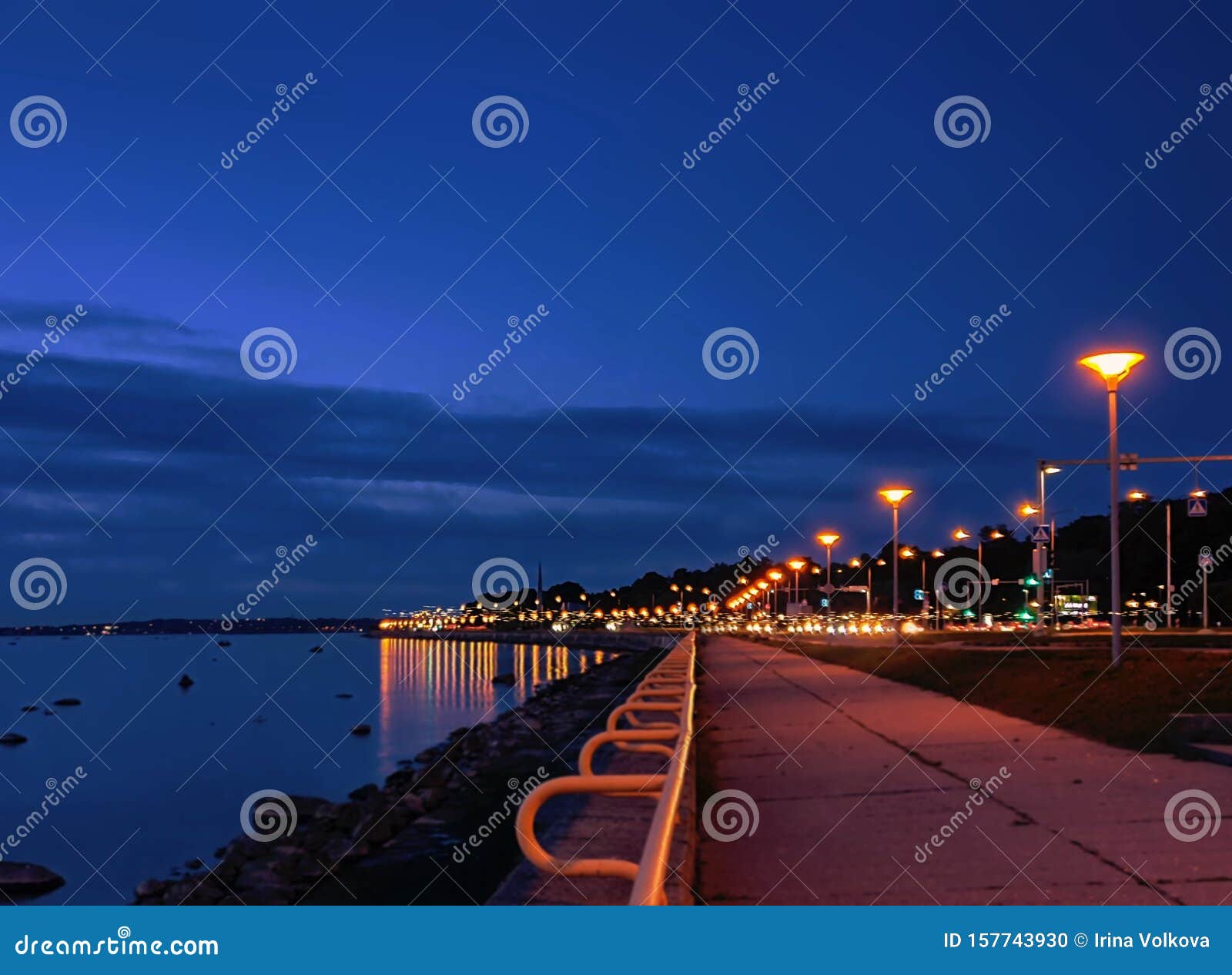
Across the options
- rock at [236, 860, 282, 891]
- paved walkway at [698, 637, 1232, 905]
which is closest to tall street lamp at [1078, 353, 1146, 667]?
paved walkway at [698, 637, 1232, 905]

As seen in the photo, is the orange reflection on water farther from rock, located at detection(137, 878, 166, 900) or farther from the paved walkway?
the paved walkway

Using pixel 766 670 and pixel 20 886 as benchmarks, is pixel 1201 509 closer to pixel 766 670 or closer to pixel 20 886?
pixel 766 670

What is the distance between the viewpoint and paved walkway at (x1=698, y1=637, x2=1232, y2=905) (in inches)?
287

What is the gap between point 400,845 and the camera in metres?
19.9

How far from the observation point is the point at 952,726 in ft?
55.7

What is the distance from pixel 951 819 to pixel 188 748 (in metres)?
48.2

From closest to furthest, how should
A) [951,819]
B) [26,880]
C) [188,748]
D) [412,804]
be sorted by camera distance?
[951,819]
[26,880]
[412,804]
[188,748]

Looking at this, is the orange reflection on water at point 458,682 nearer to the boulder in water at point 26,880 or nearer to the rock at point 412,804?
the rock at point 412,804

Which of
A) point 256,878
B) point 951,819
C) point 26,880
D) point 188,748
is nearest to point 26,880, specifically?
point 26,880

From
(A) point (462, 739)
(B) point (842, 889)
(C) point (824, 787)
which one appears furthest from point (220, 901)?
(A) point (462, 739)

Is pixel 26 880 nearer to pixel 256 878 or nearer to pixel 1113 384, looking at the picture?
pixel 256 878

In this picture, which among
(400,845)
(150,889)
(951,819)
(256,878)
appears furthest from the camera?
(400,845)

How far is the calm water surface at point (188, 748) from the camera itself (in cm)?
2911

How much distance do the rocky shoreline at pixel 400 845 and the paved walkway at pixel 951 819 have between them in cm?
255
